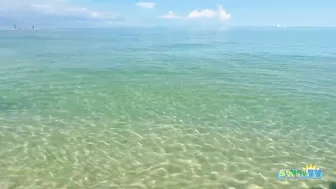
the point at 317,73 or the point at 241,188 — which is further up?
the point at 317,73

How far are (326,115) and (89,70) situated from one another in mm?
27154

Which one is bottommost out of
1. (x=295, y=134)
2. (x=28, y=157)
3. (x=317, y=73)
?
(x=28, y=157)

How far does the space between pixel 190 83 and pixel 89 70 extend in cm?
1441

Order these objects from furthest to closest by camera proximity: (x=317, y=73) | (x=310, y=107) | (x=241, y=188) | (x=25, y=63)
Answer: (x=25, y=63) < (x=317, y=73) < (x=310, y=107) < (x=241, y=188)

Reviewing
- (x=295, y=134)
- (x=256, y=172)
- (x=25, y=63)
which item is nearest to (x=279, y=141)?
(x=295, y=134)

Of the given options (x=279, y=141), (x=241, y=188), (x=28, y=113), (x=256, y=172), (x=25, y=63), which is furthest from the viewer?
(x=25, y=63)

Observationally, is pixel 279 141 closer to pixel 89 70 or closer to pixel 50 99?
pixel 50 99

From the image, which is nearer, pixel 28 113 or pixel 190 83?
pixel 28 113

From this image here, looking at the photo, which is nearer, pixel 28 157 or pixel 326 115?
pixel 28 157

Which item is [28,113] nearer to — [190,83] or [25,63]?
[190,83]

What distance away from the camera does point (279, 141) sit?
15.6m

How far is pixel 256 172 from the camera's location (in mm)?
12602

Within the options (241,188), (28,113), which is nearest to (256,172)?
(241,188)

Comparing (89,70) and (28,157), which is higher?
(89,70)
